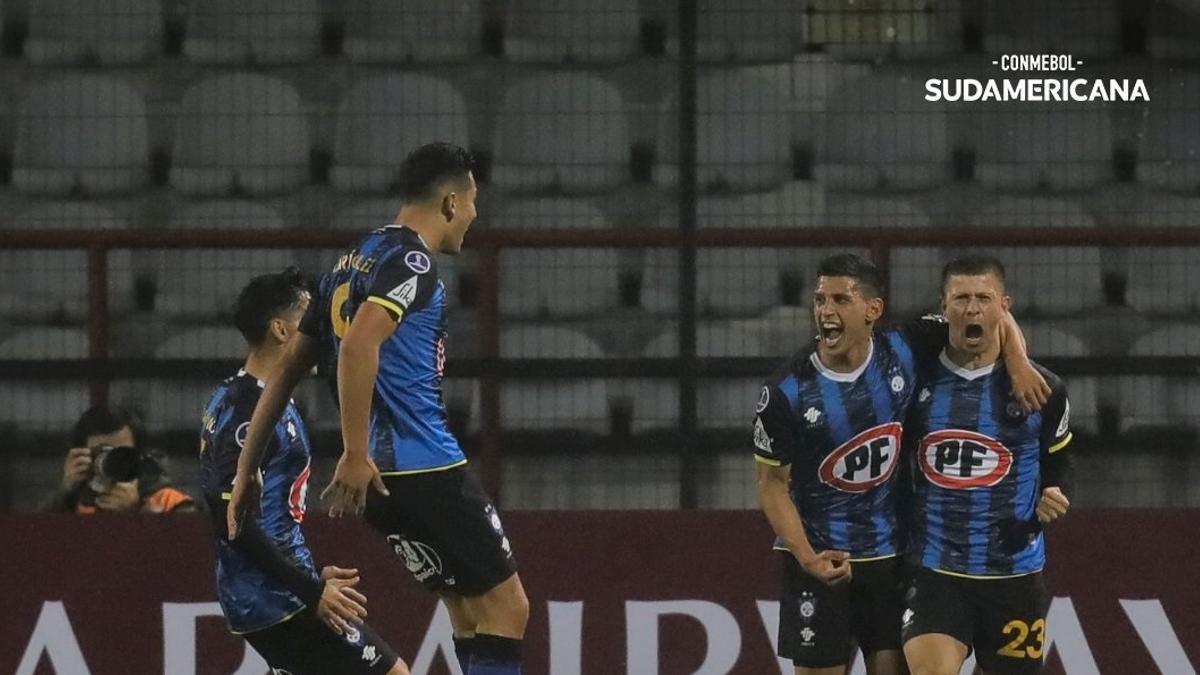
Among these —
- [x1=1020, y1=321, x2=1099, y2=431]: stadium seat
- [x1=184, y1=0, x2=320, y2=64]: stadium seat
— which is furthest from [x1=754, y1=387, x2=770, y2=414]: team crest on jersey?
[x1=184, y1=0, x2=320, y2=64]: stadium seat

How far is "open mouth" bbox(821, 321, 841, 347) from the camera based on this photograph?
21.6 feet

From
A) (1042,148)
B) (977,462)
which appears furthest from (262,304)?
(1042,148)

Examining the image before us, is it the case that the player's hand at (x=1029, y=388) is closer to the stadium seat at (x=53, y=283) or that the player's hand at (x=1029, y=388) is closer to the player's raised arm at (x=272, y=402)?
the player's raised arm at (x=272, y=402)

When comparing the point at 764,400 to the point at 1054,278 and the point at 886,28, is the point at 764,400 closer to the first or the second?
the point at 1054,278

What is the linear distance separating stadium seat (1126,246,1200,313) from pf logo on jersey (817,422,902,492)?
2.92 m

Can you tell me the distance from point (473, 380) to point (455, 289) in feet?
1.52

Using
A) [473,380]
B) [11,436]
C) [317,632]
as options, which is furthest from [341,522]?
[317,632]

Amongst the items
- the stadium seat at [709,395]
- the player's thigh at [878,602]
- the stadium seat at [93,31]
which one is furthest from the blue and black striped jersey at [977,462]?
the stadium seat at [93,31]

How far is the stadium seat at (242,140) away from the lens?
9688mm

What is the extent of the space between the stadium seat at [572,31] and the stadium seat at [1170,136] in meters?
2.20

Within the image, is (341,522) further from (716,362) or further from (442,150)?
(442,150)

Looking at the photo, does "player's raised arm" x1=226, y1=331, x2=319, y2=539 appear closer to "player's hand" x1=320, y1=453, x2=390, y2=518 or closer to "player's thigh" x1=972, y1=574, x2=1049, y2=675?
"player's hand" x1=320, y1=453, x2=390, y2=518

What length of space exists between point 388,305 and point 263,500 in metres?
1.05

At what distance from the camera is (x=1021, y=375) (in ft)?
21.8
